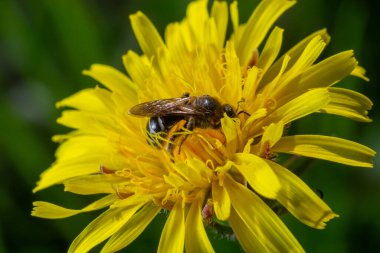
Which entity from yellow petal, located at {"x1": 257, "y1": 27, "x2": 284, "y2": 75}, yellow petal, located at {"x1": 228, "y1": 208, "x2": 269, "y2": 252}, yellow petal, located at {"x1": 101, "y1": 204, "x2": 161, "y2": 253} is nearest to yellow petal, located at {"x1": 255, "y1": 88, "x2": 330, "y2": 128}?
yellow petal, located at {"x1": 257, "y1": 27, "x2": 284, "y2": 75}

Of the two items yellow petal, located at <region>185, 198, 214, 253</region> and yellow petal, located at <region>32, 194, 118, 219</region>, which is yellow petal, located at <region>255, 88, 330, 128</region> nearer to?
yellow petal, located at <region>185, 198, 214, 253</region>

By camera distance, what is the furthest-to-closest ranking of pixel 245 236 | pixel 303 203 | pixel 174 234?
pixel 174 234, pixel 245 236, pixel 303 203

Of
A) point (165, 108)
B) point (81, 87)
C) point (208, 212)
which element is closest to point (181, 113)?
point (165, 108)

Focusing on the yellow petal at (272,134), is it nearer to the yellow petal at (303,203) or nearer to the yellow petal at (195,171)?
the yellow petal at (303,203)

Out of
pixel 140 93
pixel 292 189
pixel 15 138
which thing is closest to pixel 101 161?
pixel 140 93

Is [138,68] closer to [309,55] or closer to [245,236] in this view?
[309,55]

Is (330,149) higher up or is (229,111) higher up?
(229,111)
